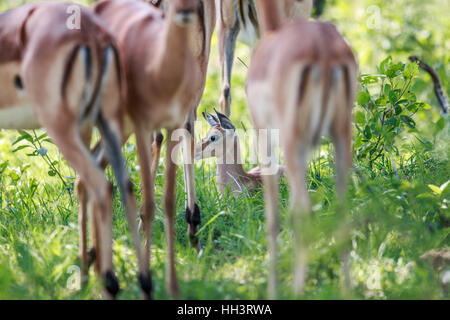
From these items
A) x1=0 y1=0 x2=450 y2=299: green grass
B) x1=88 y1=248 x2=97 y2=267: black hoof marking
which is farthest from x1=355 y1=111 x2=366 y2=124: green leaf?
x1=88 y1=248 x2=97 y2=267: black hoof marking

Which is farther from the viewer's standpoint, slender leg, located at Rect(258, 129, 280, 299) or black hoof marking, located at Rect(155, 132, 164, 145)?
black hoof marking, located at Rect(155, 132, 164, 145)

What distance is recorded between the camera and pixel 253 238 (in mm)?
3977

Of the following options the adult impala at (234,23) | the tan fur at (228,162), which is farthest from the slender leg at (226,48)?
the tan fur at (228,162)

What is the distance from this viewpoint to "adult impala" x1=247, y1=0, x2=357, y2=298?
2719 mm

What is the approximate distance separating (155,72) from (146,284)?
102 cm

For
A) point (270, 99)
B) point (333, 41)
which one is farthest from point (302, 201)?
point (333, 41)

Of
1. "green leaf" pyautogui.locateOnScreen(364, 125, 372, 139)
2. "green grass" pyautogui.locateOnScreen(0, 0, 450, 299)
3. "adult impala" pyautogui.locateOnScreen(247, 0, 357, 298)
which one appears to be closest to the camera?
"adult impala" pyautogui.locateOnScreen(247, 0, 357, 298)

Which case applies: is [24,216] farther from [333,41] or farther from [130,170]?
[333,41]

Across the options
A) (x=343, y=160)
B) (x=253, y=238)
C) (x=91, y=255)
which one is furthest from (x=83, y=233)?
(x=343, y=160)

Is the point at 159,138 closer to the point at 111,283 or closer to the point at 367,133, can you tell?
the point at 367,133

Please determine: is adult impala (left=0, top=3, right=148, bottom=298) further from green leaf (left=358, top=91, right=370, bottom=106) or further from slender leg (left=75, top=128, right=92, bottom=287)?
green leaf (left=358, top=91, right=370, bottom=106)

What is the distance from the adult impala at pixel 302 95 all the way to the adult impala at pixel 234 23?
76.6 inches

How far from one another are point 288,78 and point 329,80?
170 mm

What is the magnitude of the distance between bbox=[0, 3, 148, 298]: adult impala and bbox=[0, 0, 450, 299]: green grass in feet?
1.69
